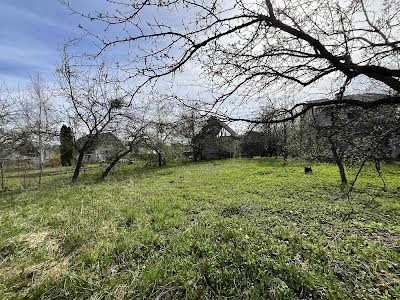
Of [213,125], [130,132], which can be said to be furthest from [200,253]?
[130,132]

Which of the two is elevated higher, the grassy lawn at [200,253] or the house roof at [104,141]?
the house roof at [104,141]

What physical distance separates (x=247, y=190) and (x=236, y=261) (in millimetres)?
6306

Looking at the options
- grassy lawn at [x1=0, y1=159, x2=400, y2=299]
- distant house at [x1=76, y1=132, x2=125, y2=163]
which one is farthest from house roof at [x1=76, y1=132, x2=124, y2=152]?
grassy lawn at [x1=0, y1=159, x2=400, y2=299]

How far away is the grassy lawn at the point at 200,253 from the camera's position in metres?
3.15

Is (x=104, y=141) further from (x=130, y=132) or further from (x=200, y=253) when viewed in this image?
(x=200, y=253)

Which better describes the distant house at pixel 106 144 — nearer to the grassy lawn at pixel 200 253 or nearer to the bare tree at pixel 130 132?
the bare tree at pixel 130 132

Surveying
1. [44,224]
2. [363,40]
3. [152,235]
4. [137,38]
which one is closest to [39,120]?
[44,224]

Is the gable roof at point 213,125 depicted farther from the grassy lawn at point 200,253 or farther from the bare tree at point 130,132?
the bare tree at point 130,132

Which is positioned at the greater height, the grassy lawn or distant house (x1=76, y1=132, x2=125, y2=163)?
distant house (x1=76, y1=132, x2=125, y2=163)

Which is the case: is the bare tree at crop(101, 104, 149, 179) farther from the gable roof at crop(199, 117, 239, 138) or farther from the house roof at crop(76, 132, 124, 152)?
the gable roof at crop(199, 117, 239, 138)

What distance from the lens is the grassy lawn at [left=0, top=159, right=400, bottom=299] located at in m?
3.15

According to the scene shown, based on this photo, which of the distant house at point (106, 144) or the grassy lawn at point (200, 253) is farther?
the distant house at point (106, 144)

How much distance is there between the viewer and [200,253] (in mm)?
4016

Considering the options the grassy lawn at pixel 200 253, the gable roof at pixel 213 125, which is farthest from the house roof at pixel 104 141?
the gable roof at pixel 213 125
